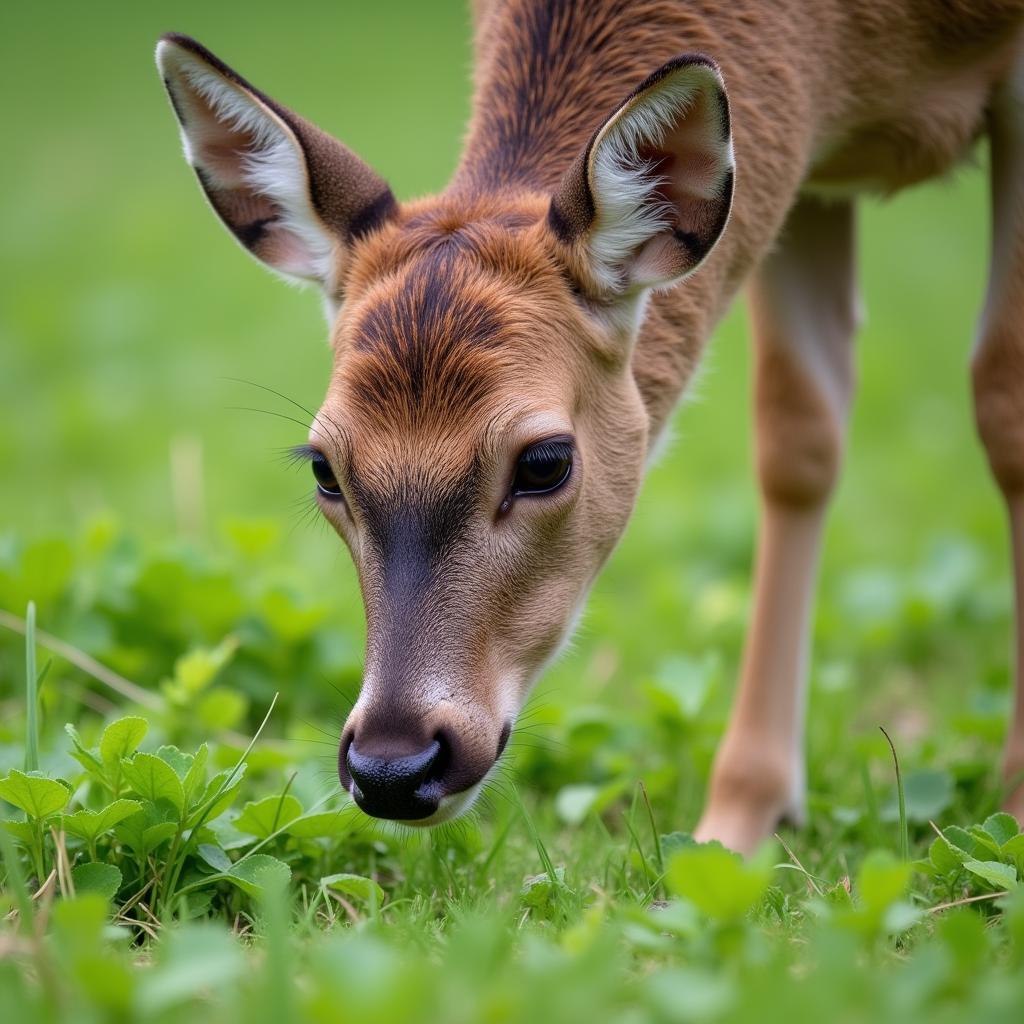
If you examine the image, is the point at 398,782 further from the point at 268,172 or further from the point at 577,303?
the point at 268,172

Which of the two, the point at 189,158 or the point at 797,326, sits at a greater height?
the point at 189,158

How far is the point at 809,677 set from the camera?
6125 mm

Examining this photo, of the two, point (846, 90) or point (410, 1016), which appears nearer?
point (410, 1016)

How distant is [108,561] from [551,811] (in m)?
2.31

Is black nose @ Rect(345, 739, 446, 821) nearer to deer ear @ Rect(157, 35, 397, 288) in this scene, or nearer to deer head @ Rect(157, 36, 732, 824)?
deer head @ Rect(157, 36, 732, 824)

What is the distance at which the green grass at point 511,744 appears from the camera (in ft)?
8.74

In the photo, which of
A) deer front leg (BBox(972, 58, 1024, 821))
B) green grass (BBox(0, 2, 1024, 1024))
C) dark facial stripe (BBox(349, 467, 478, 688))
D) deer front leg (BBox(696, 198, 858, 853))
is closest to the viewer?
green grass (BBox(0, 2, 1024, 1024))

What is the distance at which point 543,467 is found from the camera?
388 cm

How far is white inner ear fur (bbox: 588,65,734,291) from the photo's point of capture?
3.86m

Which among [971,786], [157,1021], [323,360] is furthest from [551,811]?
[323,360]

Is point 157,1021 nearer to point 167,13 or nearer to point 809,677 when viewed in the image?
point 809,677

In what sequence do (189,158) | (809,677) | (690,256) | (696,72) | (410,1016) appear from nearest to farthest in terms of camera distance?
(410,1016) → (696,72) → (690,256) → (189,158) → (809,677)

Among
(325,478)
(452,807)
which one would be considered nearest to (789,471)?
(325,478)

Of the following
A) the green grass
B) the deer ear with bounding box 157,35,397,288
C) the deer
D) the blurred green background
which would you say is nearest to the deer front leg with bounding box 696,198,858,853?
the deer
